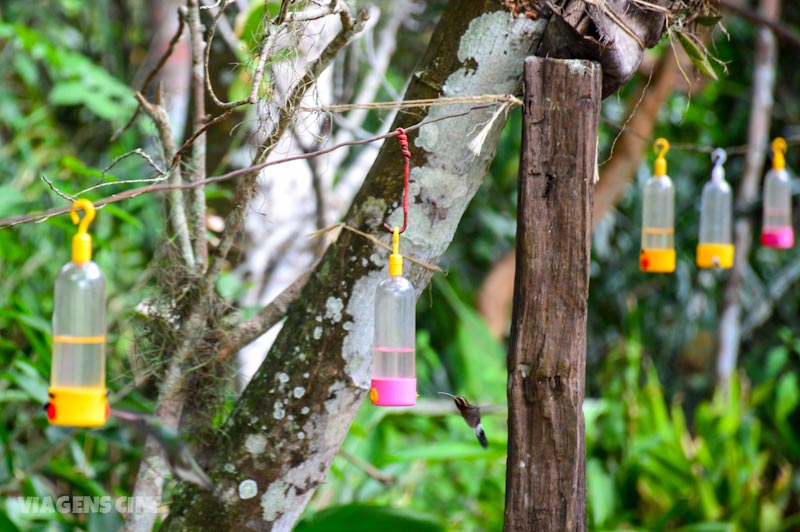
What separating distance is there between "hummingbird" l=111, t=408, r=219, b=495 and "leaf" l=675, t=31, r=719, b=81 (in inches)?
42.0

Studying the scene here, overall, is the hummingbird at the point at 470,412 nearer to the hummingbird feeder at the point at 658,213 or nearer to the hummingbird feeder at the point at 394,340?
the hummingbird feeder at the point at 394,340

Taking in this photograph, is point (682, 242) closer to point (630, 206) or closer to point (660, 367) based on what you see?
point (630, 206)

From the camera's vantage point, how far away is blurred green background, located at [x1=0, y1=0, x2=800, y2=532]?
200 cm

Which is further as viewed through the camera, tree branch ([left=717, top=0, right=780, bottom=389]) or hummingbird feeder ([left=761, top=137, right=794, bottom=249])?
tree branch ([left=717, top=0, right=780, bottom=389])

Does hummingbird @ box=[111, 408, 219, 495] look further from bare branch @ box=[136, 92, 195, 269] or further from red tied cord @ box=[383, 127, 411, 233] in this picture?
red tied cord @ box=[383, 127, 411, 233]

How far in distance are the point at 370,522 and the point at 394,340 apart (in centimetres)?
75

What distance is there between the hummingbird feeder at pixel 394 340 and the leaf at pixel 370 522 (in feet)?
2.25

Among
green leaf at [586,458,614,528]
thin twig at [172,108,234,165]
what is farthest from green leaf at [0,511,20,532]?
green leaf at [586,458,614,528]

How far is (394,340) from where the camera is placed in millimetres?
→ 1148

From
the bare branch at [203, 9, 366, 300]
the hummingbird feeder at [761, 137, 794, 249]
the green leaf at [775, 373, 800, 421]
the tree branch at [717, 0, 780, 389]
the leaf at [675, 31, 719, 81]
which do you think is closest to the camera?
the bare branch at [203, 9, 366, 300]

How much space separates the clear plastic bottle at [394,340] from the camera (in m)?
1.14

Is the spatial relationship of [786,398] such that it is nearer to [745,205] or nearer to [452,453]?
[745,205]

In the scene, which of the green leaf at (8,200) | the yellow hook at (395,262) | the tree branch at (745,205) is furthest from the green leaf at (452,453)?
the tree branch at (745,205)

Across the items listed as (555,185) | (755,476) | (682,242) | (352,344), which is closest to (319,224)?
(352,344)
